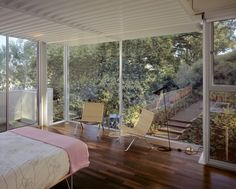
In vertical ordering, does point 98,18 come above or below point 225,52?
above

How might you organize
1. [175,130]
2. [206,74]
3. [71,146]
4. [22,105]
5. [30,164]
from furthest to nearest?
[22,105] → [175,130] → [206,74] → [71,146] → [30,164]

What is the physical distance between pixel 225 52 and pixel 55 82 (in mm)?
4798

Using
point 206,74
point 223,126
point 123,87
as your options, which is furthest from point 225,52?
point 123,87

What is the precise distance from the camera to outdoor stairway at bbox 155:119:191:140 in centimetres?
461

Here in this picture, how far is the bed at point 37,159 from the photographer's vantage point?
2.05 m

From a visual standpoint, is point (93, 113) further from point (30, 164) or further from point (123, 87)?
point (30, 164)

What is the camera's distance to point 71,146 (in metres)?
2.75

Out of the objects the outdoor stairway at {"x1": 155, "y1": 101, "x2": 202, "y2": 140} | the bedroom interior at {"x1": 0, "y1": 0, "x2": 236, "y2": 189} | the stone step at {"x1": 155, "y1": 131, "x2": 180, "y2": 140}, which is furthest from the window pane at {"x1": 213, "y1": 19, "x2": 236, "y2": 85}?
the stone step at {"x1": 155, "y1": 131, "x2": 180, "y2": 140}

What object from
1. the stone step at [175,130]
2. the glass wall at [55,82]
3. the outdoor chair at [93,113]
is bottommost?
the stone step at [175,130]

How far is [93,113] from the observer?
579 centimetres

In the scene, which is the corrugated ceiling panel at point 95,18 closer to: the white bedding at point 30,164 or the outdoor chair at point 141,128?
the outdoor chair at point 141,128

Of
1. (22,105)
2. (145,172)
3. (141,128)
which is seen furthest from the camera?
(22,105)

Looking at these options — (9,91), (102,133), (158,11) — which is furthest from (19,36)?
(158,11)

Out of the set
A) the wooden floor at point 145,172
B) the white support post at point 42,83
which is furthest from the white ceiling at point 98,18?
the wooden floor at point 145,172
